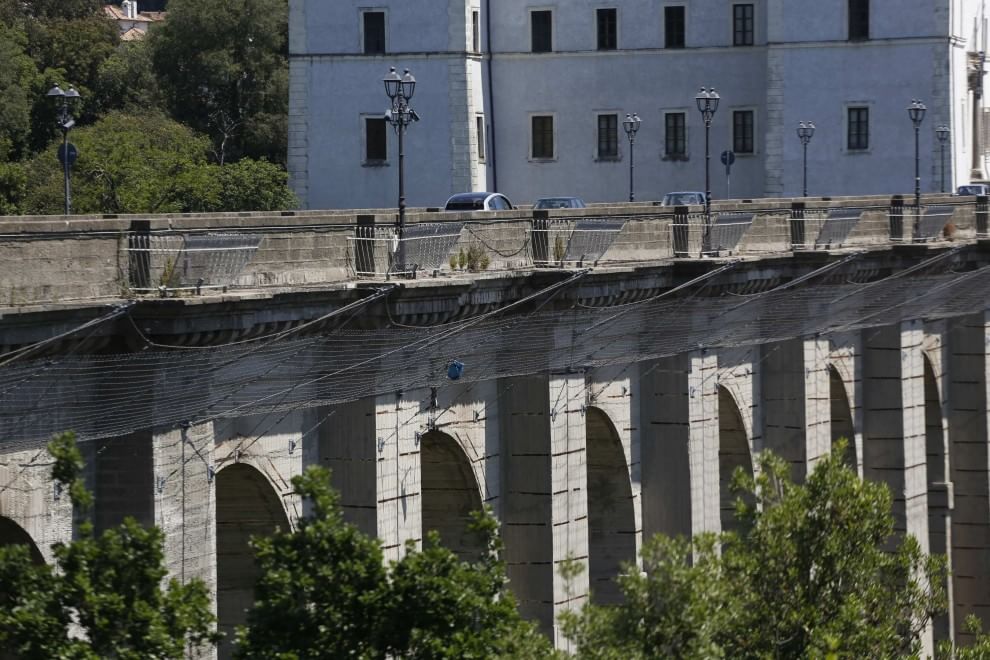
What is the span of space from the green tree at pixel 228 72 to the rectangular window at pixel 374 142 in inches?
753

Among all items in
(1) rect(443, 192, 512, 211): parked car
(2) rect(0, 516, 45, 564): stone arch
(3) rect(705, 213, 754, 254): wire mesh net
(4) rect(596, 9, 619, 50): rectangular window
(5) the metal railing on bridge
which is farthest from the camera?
(4) rect(596, 9, 619, 50): rectangular window

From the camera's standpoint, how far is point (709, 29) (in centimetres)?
8338

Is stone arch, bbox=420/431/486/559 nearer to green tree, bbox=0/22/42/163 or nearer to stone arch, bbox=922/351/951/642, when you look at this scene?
stone arch, bbox=922/351/951/642

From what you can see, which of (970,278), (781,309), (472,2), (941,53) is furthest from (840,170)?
(781,309)

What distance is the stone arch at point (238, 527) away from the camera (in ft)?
91.3

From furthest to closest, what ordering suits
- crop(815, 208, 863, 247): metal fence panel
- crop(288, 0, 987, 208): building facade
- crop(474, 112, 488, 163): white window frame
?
1. crop(474, 112, 488, 163): white window frame
2. crop(288, 0, 987, 208): building facade
3. crop(815, 208, 863, 247): metal fence panel

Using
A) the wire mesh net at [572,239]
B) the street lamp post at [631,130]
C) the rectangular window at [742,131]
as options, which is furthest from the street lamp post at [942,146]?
the wire mesh net at [572,239]

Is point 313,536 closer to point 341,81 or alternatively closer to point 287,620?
point 287,620

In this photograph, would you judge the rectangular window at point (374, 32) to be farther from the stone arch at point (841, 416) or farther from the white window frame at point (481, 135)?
the stone arch at point (841, 416)

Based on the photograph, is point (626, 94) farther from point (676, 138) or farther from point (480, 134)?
point (480, 134)

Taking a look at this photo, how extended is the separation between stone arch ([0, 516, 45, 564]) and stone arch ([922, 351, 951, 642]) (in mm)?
32351

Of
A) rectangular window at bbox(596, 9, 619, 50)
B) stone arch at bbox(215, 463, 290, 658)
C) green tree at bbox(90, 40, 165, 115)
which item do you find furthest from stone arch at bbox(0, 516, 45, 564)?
green tree at bbox(90, 40, 165, 115)

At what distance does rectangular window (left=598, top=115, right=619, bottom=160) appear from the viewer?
8375 cm

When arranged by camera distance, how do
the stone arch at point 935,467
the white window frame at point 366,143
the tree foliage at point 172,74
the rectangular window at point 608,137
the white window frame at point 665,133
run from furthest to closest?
the tree foliage at point 172,74 < the rectangular window at point 608,137 < the white window frame at point 665,133 < the white window frame at point 366,143 < the stone arch at point 935,467
